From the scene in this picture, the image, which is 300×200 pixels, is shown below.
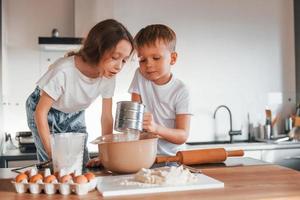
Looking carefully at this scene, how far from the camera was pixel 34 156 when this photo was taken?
2.41m

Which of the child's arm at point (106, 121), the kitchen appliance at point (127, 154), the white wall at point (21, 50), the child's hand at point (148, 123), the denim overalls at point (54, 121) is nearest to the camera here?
the kitchen appliance at point (127, 154)

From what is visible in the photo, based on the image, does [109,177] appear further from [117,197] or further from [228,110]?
[228,110]

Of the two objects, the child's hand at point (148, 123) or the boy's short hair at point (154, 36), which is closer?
the child's hand at point (148, 123)

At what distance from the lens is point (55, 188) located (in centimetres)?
90

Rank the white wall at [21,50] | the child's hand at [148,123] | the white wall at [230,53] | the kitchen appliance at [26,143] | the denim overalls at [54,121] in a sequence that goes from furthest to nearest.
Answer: the white wall at [230,53] → the white wall at [21,50] → the kitchen appliance at [26,143] → the denim overalls at [54,121] → the child's hand at [148,123]

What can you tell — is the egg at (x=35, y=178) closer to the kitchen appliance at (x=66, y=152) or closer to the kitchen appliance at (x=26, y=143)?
the kitchen appliance at (x=66, y=152)

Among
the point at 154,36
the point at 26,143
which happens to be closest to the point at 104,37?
the point at 154,36

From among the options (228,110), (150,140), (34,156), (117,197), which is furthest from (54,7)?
(117,197)

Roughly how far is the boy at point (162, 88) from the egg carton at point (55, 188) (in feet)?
1.44

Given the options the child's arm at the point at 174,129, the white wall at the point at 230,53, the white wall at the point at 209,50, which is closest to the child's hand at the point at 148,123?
the child's arm at the point at 174,129

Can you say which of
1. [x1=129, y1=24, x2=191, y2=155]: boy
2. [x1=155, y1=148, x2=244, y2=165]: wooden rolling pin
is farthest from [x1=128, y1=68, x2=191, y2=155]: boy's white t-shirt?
[x1=155, y1=148, x2=244, y2=165]: wooden rolling pin

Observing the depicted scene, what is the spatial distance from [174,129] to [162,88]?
0.19 meters

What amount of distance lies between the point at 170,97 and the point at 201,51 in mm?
1571

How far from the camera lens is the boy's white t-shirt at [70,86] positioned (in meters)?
1.38
